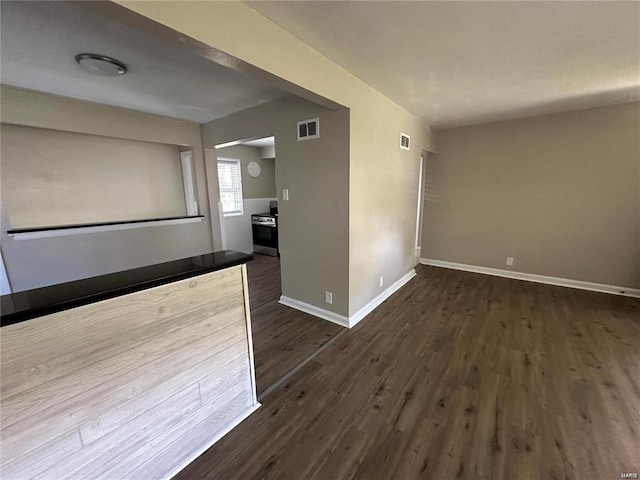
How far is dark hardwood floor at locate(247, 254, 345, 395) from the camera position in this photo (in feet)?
7.01

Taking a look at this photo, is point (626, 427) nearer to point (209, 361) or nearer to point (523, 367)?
point (523, 367)

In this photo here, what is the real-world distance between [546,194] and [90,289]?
5062mm

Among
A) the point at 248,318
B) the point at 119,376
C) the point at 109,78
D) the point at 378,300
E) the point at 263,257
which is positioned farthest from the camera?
the point at 263,257

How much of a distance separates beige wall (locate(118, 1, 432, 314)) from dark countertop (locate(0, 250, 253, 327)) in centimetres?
108

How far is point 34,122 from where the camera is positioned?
8.52ft

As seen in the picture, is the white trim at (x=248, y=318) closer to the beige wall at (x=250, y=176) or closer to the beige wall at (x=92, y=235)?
the beige wall at (x=92, y=235)

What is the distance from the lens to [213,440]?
1.52 m

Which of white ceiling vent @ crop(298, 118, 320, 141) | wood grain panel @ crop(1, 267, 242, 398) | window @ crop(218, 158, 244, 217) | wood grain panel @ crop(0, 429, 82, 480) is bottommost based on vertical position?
wood grain panel @ crop(0, 429, 82, 480)

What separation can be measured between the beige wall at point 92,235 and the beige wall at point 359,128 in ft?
8.65

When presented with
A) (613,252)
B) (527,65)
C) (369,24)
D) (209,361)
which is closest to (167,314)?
(209,361)

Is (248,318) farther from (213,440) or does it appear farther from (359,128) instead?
(359,128)

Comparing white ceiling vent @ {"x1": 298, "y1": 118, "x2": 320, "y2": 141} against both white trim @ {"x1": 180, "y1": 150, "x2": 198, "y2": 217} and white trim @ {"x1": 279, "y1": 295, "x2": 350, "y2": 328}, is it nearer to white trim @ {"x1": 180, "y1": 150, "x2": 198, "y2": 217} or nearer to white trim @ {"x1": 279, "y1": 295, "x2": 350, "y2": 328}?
white trim @ {"x1": 279, "y1": 295, "x2": 350, "y2": 328}

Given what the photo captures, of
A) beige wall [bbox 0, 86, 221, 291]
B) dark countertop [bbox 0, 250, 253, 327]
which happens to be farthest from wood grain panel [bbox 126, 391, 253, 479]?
beige wall [bbox 0, 86, 221, 291]

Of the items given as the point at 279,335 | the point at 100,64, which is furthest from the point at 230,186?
the point at 279,335
